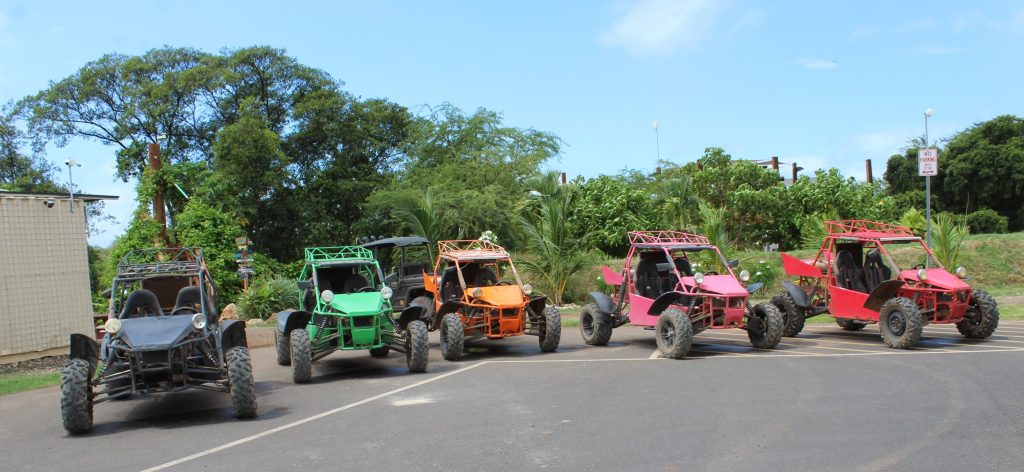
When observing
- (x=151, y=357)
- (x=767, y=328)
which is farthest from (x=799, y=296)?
(x=151, y=357)

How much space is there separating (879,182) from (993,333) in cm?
3265

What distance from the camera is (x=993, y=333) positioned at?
42.6 ft

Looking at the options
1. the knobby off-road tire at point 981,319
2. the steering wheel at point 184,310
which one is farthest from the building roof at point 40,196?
the knobby off-road tire at point 981,319

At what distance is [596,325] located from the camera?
1387 centimetres

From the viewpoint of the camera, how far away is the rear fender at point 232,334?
9.24 metres

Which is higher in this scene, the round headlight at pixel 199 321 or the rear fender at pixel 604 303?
the round headlight at pixel 199 321

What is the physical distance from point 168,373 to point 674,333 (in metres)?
7.10

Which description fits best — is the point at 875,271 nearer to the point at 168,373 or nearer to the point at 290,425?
the point at 290,425

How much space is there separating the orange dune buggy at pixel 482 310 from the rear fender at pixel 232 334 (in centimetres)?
334

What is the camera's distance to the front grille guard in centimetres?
823

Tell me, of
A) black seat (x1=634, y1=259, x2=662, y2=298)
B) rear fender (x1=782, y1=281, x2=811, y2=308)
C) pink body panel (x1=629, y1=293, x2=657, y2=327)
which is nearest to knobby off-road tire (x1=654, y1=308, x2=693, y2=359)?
pink body panel (x1=629, y1=293, x2=657, y2=327)

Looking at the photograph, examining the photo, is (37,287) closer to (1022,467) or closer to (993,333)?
(1022,467)

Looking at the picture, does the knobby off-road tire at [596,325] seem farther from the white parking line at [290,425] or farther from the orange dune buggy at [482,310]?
the white parking line at [290,425]

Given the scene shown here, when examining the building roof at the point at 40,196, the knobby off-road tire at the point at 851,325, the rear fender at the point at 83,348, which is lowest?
the knobby off-road tire at the point at 851,325
